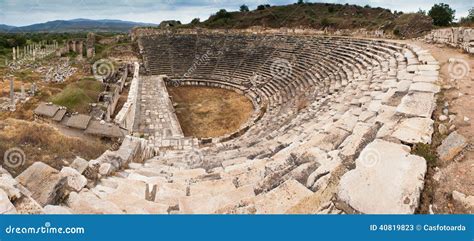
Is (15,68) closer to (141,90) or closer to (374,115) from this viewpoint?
(141,90)

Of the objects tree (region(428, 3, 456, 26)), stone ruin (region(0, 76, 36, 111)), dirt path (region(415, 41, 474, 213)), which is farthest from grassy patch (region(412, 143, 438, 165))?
tree (region(428, 3, 456, 26))

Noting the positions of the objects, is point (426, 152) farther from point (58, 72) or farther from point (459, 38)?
point (58, 72)

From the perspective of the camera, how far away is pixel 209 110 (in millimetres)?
20297

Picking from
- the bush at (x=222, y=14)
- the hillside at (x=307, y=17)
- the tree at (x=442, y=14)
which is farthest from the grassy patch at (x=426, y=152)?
the bush at (x=222, y=14)

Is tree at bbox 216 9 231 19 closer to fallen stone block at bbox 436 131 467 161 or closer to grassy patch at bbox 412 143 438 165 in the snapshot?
fallen stone block at bbox 436 131 467 161

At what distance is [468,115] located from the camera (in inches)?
220

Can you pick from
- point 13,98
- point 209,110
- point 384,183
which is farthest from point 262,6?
point 384,183

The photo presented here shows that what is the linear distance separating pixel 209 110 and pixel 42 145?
1349 cm

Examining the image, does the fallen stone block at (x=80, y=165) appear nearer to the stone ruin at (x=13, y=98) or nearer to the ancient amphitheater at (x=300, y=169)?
the ancient amphitheater at (x=300, y=169)

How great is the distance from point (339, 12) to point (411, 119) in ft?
144

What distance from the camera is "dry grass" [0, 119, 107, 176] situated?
6543 millimetres

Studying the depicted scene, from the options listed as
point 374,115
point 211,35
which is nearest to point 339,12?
point 211,35

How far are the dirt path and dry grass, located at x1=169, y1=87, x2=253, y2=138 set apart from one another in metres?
9.85

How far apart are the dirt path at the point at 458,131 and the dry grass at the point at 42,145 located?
5908 mm
